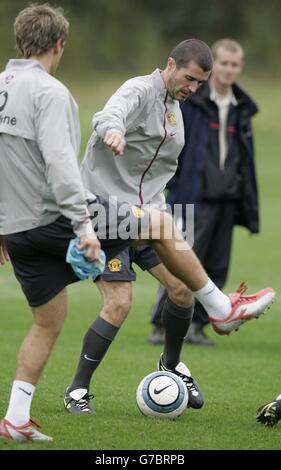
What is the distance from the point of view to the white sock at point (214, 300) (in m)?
6.90

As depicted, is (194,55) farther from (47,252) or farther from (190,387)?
(190,387)

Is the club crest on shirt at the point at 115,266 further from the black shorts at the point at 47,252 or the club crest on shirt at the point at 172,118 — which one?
the black shorts at the point at 47,252

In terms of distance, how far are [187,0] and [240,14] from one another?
4.17m

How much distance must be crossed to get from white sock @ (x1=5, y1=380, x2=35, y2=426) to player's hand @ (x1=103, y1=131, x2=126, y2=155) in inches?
56.1

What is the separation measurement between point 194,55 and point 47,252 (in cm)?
197

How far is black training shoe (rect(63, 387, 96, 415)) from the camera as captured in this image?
766 cm

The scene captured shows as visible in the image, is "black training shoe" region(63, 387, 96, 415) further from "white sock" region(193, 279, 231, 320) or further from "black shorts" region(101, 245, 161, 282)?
"white sock" region(193, 279, 231, 320)

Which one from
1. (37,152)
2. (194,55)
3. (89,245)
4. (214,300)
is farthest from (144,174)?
(89,245)

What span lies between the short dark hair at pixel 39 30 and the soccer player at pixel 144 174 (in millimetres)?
1008

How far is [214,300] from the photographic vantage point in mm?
6926

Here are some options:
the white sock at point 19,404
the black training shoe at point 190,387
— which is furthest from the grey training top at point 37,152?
the black training shoe at point 190,387

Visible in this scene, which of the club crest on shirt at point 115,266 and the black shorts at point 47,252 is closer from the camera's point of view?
the black shorts at point 47,252
